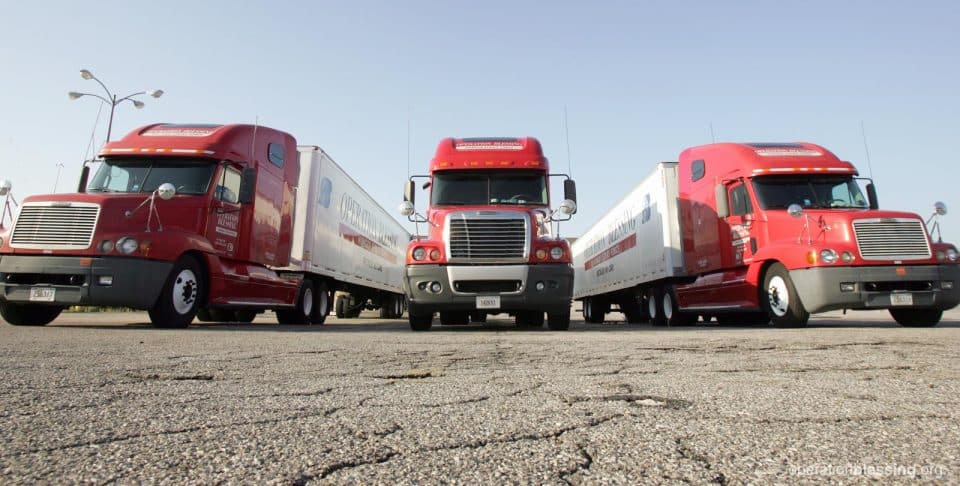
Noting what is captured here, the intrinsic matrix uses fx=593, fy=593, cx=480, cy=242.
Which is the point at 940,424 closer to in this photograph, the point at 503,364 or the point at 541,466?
the point at 541,466

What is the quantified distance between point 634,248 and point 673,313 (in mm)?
2299

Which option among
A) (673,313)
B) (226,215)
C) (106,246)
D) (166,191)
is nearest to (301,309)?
(226,215)

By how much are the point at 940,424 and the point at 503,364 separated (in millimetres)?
2405

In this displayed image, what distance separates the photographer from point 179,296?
8.02 m

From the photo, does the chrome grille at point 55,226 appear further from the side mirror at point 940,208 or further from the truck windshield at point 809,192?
the side mirror at point 940,208

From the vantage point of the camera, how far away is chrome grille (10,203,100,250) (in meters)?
7.61

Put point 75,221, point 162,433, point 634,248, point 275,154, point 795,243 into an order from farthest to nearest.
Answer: point 634,248 → point 275,154 → point 795,243 → point 75,221 → point 162,433

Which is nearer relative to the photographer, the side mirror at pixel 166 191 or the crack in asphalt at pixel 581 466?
the crack in asphalt at pixel 581 466

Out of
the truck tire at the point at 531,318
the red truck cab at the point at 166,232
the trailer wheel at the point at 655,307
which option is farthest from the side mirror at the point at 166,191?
the trailer wheel at the point at 655,307

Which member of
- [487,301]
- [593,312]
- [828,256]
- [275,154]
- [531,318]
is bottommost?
[531,318]

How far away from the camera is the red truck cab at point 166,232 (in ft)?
24.5

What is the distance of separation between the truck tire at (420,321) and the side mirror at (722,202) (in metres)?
5.40

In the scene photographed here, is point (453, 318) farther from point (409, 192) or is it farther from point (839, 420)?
point (839, 420)

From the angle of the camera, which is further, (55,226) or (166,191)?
(166,191)
